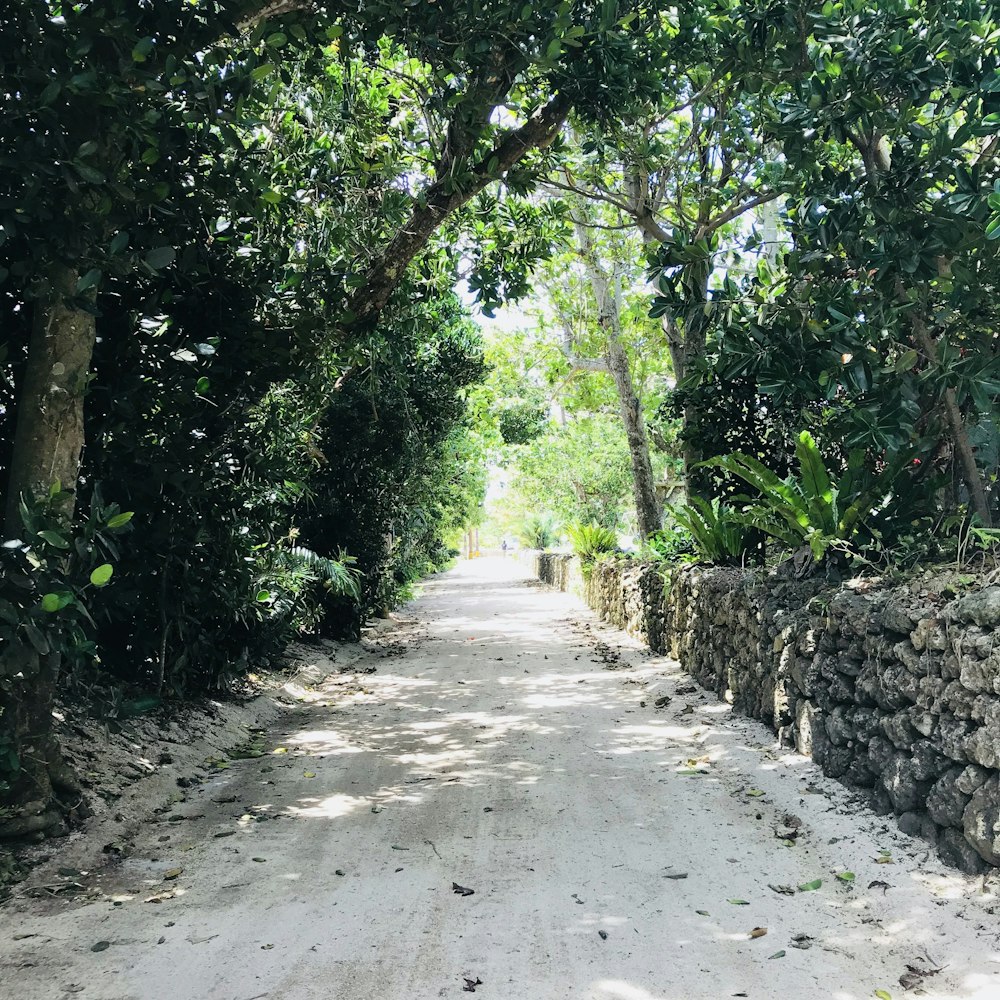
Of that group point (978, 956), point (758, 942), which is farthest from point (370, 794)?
point (978, 956)

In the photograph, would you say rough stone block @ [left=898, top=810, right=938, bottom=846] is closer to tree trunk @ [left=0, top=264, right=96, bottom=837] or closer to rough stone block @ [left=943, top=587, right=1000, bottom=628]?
rough stone block @ [left=943, top=587, right=1000, bottom=628]

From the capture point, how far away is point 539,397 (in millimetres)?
21875

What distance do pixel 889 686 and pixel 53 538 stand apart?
447 centimetres

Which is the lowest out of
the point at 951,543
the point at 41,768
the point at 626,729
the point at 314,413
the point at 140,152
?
the point at 626,729

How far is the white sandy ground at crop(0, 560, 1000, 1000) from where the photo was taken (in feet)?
10.4

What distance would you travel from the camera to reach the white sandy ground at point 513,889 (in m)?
3.17

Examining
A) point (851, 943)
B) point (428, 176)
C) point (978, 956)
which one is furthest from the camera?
point (428, 176)

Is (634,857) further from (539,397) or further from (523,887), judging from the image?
(539,397)

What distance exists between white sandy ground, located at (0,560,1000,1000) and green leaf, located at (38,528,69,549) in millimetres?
1685

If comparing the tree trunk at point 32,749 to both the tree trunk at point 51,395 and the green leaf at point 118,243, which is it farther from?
the green leaf at point 118,243

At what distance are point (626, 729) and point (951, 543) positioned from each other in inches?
123

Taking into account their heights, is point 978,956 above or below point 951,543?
below

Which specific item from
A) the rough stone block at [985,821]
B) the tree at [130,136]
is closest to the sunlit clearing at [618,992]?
the rough stone block at [985,821]

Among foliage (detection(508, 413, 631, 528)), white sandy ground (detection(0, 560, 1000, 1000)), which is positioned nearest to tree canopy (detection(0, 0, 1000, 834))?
white sandy ground (detection(0, 560, 1000, 1000))
